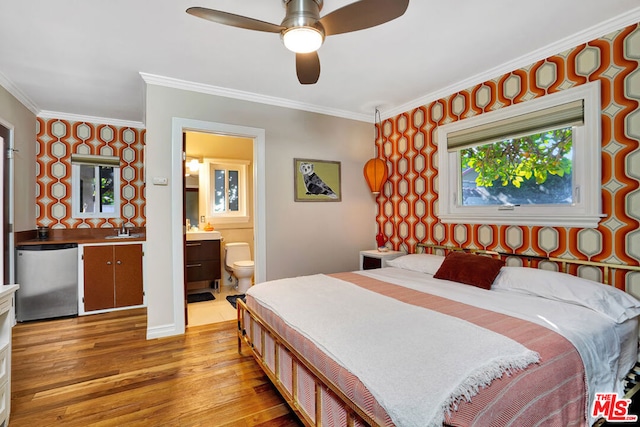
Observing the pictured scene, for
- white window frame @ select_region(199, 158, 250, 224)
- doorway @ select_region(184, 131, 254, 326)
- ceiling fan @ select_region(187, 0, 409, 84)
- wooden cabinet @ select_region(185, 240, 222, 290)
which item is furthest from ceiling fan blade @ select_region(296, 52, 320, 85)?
white window frame @ select_region(199, 158, 250, 224)

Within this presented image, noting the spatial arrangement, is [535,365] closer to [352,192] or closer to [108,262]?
[352,192]

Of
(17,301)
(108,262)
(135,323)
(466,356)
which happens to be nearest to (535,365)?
(466,356)

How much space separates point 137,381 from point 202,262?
251 centimetres

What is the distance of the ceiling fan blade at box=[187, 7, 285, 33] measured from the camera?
1585mm

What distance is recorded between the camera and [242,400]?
2.05 m

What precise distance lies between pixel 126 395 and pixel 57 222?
3.28 m

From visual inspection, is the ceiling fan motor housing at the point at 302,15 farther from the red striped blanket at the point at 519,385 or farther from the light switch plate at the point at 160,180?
the light switch plate at the point at 160,180

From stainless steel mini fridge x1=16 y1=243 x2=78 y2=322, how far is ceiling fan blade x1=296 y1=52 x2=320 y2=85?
11.7 feet

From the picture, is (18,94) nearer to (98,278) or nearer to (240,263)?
(98,278)

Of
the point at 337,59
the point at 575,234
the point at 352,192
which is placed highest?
the point at 337,59

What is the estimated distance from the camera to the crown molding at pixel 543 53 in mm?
2174

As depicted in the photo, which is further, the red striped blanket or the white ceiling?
the white ceiling

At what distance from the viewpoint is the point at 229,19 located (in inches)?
66.0

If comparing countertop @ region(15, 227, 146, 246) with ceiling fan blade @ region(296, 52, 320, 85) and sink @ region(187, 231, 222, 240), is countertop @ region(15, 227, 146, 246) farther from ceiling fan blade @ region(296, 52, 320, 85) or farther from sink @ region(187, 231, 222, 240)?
ceiling fan blade @ region(296, 52, 320, 85)
